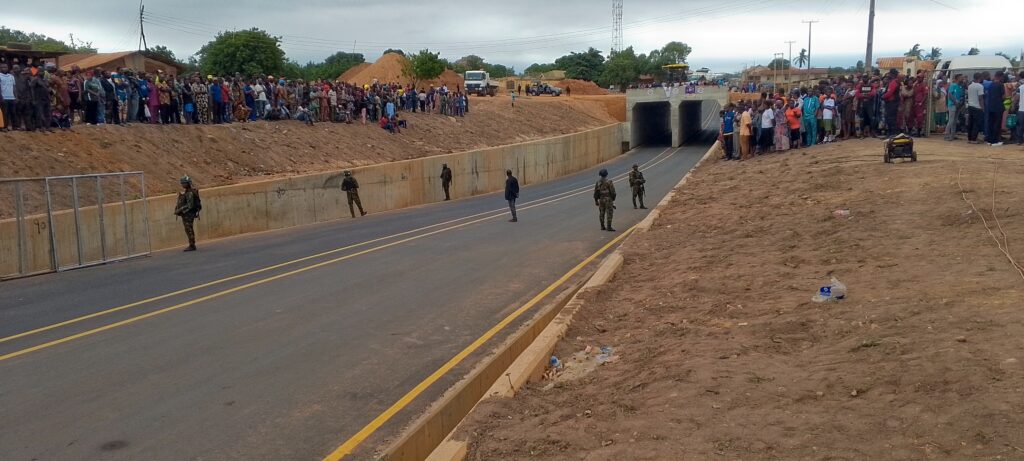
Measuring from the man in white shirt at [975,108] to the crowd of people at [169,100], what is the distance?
23.2 metres

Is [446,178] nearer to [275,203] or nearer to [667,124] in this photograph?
[275,203]

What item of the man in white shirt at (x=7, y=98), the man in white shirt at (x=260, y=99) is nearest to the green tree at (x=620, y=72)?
the man in white shirt at (x=260, y=99)

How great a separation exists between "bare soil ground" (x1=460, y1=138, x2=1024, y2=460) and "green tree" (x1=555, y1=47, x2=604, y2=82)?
125 m

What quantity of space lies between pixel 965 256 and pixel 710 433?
216 inches

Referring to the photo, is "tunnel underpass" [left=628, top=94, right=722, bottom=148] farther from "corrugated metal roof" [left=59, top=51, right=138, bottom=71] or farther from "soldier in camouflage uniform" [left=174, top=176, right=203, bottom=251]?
"soldier in camouflage uniform" [left=174, top=176, right=203, bottom=251]

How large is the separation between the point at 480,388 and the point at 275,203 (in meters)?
18.6

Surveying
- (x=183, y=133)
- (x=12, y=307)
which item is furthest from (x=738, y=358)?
(x=183, y=133)

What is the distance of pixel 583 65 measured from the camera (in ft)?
454

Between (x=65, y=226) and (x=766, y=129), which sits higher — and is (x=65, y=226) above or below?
below

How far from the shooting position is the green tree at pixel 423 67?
74.3 m

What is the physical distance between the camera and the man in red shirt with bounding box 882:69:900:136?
69.1ft

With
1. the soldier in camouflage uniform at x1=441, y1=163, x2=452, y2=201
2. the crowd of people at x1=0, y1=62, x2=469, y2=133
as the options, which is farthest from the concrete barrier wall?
the crowd of people at x1=0, y1=62, x2=469, y2=133

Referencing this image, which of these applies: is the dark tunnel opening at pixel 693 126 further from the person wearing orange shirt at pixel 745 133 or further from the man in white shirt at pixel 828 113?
the man in white shirt at pixel 828 113

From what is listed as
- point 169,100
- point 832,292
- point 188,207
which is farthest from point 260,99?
point 832,292
